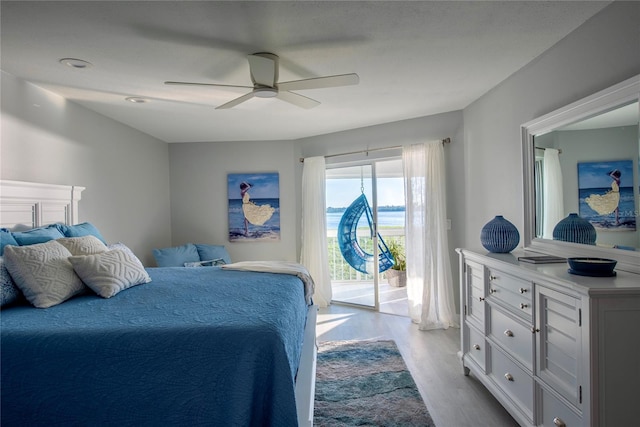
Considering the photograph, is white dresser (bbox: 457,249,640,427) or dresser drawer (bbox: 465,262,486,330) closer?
white dresser (bbox: 457,249,640,427)

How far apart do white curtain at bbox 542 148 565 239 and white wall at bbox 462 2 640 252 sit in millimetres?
306

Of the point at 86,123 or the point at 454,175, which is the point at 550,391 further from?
the point at 86,123

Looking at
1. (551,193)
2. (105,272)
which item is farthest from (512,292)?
(105,272)

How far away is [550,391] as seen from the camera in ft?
5.71

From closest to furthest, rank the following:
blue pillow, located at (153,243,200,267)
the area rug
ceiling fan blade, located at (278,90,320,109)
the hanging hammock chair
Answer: the area rug, ceiling fan blade, located at (278,90,320,109), blue pillow, located at (153,243,200,267), the hanging hammock chair

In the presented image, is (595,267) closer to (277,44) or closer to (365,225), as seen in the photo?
(277,44)

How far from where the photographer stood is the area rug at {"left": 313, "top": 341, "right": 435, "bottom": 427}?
221 centimetres

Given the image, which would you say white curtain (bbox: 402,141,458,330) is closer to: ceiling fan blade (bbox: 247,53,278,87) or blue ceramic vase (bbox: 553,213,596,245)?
blue ceramic vase (bbox: 553,213,596,245)

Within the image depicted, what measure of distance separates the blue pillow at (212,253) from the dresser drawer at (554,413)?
12.6 feet

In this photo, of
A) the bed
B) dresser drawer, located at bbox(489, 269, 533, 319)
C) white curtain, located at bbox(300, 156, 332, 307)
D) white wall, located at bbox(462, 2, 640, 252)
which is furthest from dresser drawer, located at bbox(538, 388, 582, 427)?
white curtain, located at bbox(300, 156, 332, 307)

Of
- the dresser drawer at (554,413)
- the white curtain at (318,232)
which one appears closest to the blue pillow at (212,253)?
Answer: the white curtain at (318,232)

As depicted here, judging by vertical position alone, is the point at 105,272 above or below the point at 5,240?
below

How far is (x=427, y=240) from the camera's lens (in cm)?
403

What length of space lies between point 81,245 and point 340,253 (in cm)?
332
